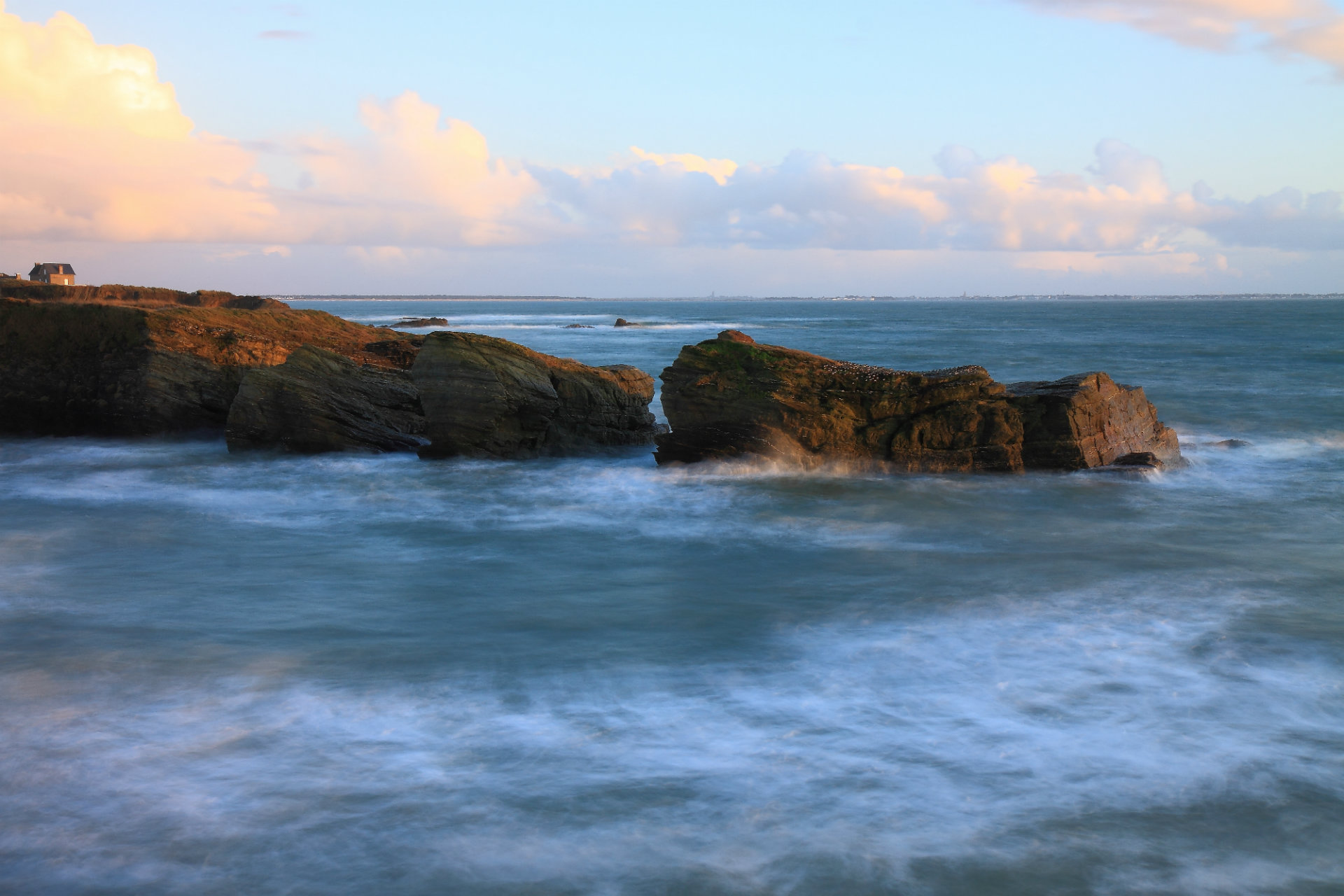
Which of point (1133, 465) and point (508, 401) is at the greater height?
point (508, 401)

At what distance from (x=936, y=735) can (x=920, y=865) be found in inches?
53.5

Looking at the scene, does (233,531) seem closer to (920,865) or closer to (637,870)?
(637,870)

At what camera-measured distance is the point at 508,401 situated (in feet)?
47.8

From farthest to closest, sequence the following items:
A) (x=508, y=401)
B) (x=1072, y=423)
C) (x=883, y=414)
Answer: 1. (x=508, y=401)
2. (x=883, y=414)
3. (x=1072, y=423)

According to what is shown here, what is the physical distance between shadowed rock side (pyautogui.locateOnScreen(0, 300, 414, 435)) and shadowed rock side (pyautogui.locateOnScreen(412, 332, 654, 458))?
2.94 metres

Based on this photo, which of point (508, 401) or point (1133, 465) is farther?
point (508, 401)

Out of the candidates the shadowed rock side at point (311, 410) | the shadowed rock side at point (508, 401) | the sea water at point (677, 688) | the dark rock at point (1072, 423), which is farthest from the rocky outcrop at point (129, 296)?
the dark rock at point (1072, 423)

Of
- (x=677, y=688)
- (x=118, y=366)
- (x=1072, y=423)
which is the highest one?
(x=118, y=366)

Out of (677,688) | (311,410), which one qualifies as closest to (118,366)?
(311,410)

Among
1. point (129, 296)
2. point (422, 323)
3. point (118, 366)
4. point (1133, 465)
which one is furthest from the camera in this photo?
point (422, 323)

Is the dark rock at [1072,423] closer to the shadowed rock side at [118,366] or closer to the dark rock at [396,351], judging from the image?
the dark rock at [396,351]

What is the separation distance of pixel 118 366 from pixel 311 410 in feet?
13.5

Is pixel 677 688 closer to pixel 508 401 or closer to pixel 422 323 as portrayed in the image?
pixel 508 401

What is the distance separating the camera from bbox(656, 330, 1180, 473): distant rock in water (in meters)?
13.3
